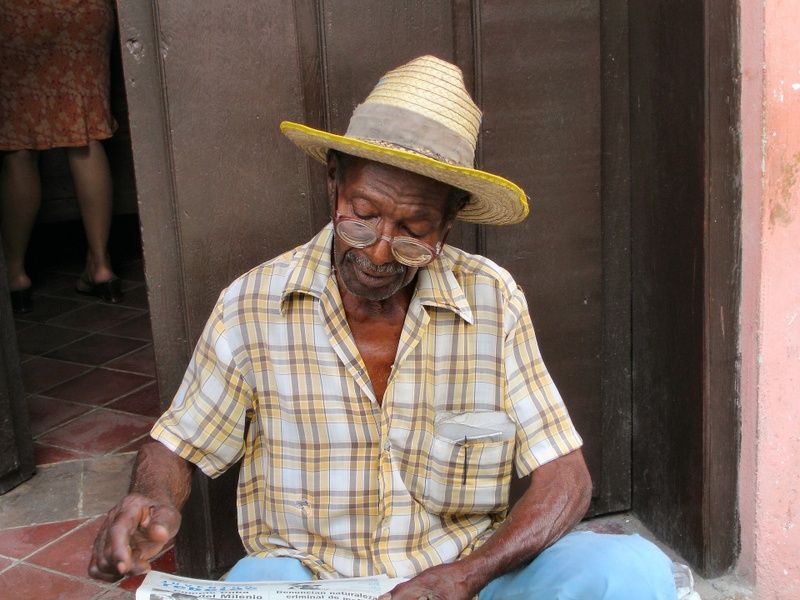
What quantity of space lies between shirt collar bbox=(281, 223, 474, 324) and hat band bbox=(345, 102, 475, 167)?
0.78 ft

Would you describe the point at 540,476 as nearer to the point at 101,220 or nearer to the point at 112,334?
the point at 112,334

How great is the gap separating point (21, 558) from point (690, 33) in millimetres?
2102

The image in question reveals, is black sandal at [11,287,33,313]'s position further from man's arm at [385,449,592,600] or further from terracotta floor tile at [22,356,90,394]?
man's arm at [385,449,592,600]

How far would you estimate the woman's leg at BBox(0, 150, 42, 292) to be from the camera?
15.4 ft

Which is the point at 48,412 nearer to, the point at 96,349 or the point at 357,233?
the point at 96,349

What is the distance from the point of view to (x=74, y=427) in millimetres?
3662

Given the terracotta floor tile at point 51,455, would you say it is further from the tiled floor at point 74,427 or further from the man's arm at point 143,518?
the man's arm at point 143,518

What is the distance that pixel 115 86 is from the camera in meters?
5.75

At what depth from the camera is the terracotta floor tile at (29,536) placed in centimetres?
290

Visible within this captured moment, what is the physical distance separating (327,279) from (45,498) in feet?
4.90

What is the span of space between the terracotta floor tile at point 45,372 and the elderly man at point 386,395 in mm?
2072

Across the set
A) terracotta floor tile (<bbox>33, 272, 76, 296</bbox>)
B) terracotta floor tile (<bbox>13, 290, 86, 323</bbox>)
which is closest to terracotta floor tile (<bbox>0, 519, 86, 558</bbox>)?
terracotta floor tile (<bbox>13, 290, 86, 323</bbox>)

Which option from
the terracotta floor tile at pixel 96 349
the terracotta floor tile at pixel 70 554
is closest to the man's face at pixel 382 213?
the terracotta floor tile at pixel 70 554

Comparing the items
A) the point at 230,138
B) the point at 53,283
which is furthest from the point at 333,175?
the point at 53,283
